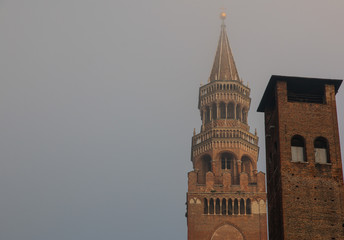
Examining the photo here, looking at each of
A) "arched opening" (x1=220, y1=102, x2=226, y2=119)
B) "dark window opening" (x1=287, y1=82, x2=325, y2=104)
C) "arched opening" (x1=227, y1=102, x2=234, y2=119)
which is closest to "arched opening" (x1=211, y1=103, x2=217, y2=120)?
"arched opening" (x1=220, y1=102, x2=226, y2=119)

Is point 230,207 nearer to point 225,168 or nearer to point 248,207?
point 248,207

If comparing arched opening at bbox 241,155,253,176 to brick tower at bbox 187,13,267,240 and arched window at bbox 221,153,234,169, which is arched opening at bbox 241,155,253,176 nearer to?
brick tower at bbox 187,13,267,240

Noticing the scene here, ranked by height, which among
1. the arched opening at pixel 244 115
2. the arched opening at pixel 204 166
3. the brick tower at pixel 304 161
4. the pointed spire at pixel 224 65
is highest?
the pointed spire at pixel 224 65

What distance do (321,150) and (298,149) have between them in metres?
1.57

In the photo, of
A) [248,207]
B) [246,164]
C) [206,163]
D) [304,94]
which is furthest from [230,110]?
[304,94]

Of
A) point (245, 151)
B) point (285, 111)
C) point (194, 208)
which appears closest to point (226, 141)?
point (245, 151)

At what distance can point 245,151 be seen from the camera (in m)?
85.1

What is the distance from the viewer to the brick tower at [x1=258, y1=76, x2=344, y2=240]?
159 feet

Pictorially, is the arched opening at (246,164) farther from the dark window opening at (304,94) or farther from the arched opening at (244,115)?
the dark window opening at (304,94)

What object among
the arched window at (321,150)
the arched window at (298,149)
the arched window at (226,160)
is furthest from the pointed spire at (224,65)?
the arched window at (321,150)

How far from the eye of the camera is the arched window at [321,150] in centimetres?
5084

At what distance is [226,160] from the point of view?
279 ft

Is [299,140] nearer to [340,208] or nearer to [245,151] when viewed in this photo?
[340,208]

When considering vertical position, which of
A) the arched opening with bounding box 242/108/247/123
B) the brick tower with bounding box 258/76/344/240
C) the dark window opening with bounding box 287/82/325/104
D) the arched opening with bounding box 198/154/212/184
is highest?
the arched opening with bounding box 242/108/247/123
